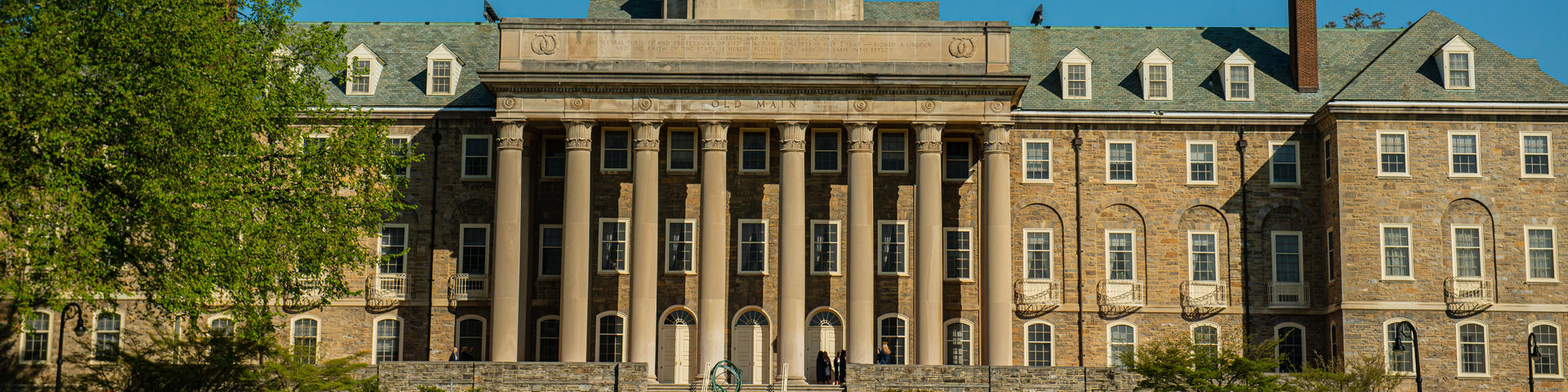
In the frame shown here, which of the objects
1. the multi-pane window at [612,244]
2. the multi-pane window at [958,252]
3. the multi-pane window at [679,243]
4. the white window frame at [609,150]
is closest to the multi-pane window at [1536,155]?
the multi-pane window at [958,252]

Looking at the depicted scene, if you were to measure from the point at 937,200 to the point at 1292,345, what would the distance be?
12362mm

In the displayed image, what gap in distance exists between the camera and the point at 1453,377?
49781 mm

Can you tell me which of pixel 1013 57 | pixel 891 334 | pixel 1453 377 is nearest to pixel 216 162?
pixel 891 334

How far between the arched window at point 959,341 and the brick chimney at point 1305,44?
536 inches

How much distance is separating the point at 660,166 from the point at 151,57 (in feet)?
59.8

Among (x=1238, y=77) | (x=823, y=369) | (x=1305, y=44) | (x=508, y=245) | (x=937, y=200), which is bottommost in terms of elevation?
(x=823, y=369)

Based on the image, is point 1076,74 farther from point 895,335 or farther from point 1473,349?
point 1473,349

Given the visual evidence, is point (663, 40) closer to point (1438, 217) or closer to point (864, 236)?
point (864, 236)

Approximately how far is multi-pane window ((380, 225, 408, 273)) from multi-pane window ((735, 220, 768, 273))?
34.5 feet

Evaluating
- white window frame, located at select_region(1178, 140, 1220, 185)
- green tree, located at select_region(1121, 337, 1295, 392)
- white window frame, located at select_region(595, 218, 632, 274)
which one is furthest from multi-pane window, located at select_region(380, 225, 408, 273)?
green tree, located at select_region(1121, 337, 1295, 392)

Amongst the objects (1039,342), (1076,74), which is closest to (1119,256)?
(1039,342)

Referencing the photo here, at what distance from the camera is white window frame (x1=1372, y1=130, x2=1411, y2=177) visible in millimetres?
51156

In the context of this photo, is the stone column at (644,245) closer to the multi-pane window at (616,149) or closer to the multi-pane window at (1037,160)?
the multi-pane window at (616,149)

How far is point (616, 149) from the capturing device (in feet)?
175
